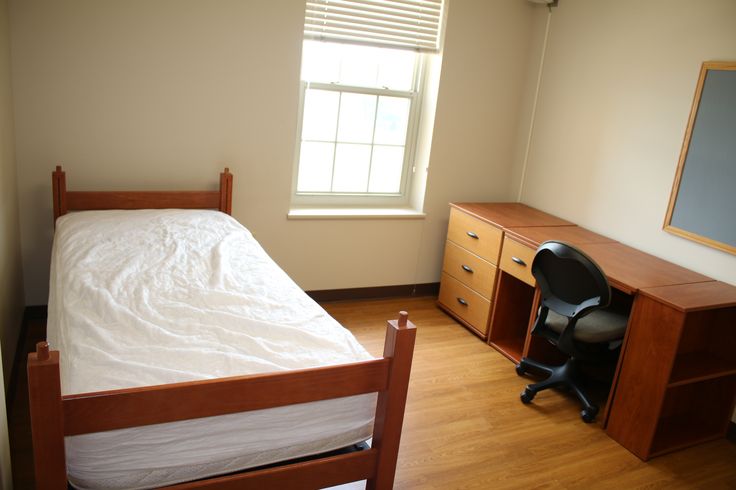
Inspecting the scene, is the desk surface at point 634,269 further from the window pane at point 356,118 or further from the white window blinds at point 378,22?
the white window blinds at point 378,22

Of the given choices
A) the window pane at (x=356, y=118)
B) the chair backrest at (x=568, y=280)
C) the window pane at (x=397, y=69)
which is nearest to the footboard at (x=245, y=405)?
the chair backrest at (x=568, y=280)

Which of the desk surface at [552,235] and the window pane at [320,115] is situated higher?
the window pane at [320,115]

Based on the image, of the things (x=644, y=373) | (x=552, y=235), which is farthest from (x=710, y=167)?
(x=644, y=373)

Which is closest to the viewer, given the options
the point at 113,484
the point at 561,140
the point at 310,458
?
the point at 113,484

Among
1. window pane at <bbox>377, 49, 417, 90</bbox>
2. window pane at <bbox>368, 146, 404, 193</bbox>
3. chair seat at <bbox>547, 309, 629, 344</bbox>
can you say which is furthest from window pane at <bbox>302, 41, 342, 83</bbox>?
chair seat at <bbox>547, 309, 629, 344</bbox>

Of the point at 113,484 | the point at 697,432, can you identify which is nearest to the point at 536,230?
the point at 697,432

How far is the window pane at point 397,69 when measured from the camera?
3.87m

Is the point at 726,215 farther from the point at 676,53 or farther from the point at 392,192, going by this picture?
the point at 392,192

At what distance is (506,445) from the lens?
2.61 m

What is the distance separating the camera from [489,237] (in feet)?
11.6

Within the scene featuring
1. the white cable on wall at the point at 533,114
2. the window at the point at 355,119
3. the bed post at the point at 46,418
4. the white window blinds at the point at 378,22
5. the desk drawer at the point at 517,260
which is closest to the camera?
the bed post at the point at 46,418

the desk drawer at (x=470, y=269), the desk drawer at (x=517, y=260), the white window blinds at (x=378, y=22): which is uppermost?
the white window blinds at (x=378, y=22)

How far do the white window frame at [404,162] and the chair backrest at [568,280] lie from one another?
1.46m

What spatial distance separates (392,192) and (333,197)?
1.51 feet
